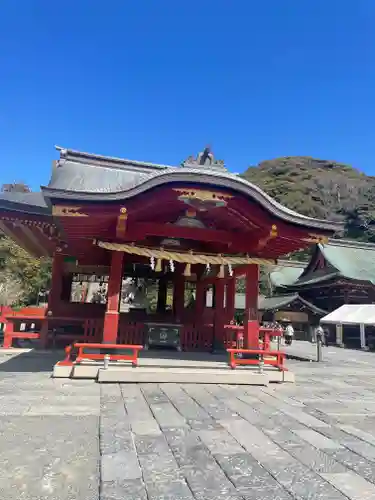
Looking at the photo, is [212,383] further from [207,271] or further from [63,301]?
[63,301]

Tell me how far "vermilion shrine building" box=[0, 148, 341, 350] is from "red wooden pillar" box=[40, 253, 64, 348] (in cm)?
4

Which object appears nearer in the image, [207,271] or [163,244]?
[163,244]

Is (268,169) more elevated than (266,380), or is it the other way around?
(268,169)

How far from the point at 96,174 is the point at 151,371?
318 inches

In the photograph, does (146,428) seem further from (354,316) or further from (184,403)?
(354,316)

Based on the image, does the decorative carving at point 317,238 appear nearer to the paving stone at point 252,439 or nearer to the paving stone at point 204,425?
the paving stone at point 252,439

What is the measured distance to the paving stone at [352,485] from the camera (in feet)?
9.98

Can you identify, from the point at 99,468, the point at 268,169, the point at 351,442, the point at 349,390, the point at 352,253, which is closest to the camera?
the point at 99,468

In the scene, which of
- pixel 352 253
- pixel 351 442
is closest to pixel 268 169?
pixel 352 253

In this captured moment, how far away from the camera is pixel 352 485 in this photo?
3238 mm

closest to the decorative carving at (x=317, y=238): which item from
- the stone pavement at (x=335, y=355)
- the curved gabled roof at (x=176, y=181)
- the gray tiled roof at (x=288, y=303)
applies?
the curved gabled roof at (x=176, y=181)

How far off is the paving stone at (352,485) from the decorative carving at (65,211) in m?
6.49

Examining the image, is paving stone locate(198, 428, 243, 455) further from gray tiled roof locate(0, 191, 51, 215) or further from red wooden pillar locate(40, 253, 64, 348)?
red wooden pillar locate(40, 253, 64, 348)

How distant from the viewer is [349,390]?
8.35 m
